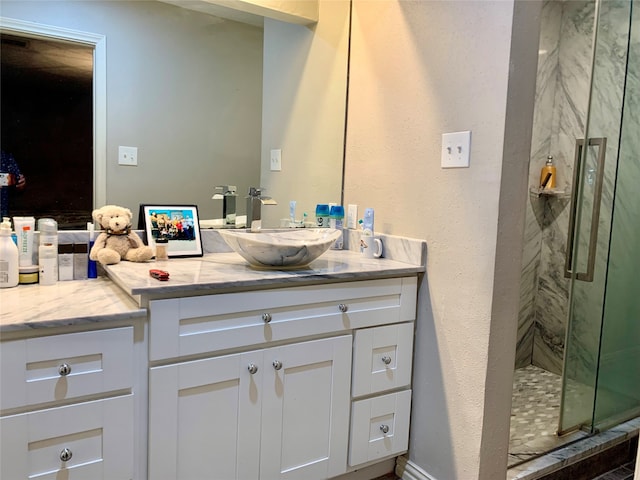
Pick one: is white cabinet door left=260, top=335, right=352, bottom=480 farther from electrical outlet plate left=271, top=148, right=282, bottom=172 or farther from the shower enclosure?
the shower enclosure

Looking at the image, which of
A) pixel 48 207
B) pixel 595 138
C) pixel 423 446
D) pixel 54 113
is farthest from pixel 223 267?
pixel 595 138

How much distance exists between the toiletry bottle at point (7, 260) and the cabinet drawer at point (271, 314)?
0.47 meters

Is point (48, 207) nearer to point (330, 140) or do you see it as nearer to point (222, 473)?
point (222, 473)

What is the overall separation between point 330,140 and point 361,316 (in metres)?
0.88

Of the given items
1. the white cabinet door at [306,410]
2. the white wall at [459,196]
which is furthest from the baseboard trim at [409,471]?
the white cabinet door at [306,410]

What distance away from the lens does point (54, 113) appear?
5.20 ft

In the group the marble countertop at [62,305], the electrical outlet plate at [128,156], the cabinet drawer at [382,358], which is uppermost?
the electrical outlet plate at [128,156]

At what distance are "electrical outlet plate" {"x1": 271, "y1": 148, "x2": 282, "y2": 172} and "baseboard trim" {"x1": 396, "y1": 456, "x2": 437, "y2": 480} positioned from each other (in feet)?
4.16

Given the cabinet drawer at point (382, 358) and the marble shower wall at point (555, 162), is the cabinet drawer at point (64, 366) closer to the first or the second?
the cabinet drawer at point (382, 358)

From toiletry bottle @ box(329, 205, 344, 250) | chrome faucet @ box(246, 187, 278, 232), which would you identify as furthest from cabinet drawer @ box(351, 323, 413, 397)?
chrome faucet @ box(246, 187, 278, 232)

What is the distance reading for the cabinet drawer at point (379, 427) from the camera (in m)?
1.67

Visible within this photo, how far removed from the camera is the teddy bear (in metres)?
1.58

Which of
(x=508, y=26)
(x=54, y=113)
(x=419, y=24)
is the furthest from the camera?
(x=419, y=24)

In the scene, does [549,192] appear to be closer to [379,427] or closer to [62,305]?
A: [379,427]
